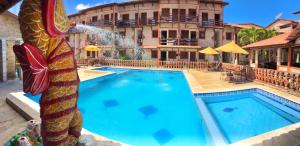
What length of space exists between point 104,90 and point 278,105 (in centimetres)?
988

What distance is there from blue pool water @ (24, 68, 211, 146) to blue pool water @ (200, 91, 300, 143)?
881 millimetres

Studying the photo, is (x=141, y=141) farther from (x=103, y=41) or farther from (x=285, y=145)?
(x=103, y=41)

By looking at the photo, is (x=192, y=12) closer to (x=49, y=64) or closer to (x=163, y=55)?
(x=163, y=55)

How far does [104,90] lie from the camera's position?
1299cm

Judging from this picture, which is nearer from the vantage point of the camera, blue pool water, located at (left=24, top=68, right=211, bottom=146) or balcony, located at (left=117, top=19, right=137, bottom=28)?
blue pool water, located at (left=24, top=68, right=211, bottom=146)

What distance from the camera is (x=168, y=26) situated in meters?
26.6

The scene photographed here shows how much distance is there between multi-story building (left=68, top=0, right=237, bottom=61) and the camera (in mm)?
26375

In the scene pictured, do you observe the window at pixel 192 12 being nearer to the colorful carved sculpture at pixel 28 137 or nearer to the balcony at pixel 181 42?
the balcony at pixel 181 42

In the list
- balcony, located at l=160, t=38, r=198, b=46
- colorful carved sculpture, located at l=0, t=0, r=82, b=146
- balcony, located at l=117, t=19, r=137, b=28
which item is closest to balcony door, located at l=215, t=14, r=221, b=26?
balcony, located at l=160, t=38, r=198, b=46

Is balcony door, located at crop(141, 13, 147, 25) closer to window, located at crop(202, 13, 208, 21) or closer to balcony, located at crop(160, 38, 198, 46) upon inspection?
balcony, located at crop(160, 38, 198, 46)

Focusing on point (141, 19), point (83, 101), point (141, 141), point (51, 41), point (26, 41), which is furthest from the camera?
point (141, 19)

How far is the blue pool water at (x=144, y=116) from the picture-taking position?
624 centimetres

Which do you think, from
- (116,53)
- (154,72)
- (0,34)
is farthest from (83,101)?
(116,53)

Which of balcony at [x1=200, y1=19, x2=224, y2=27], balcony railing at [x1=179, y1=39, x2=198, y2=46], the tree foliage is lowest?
balcony railing at [x1=179, y1=39, x2=198, y2=46]
